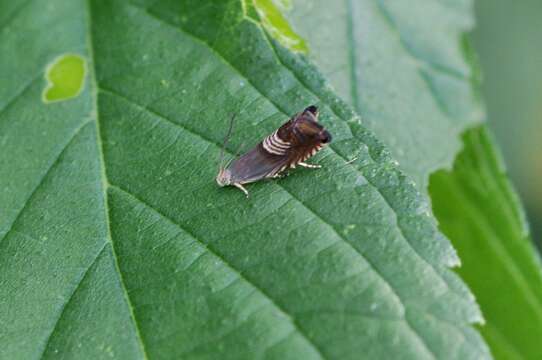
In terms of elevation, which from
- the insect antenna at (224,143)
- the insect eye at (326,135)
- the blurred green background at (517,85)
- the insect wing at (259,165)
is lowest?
the blurred green background at (517,85)

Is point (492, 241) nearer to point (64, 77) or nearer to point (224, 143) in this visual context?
point (224, 143)

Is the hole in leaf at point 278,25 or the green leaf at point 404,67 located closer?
the hole in leaf at point 278,25

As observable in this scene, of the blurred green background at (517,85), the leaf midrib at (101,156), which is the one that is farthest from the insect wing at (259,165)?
the blurred green background at (517,85)

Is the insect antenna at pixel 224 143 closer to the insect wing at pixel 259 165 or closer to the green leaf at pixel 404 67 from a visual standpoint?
the insect wing at pixel 259 165

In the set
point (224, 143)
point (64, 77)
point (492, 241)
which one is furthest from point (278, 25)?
point (492, 241)

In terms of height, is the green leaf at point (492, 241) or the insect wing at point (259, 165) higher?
the insect wing at point (259, 165)

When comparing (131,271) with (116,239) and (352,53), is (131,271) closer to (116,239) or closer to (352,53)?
(116,239)

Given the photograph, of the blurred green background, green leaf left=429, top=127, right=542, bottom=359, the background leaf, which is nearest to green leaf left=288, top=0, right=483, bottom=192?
the background leaf

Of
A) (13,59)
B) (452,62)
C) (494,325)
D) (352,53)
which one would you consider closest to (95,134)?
(13,59)
